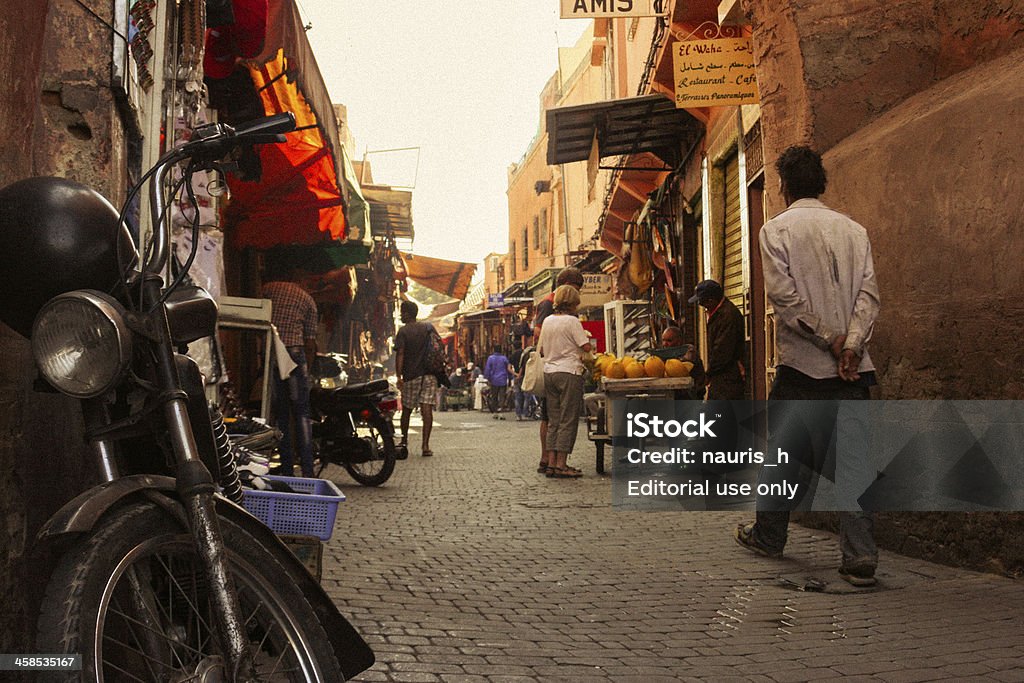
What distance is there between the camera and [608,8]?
36.4 feet

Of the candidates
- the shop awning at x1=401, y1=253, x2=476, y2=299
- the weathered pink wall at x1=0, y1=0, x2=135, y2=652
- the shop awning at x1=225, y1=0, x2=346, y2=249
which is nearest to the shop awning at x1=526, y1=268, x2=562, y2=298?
the shop awning at x1=401, y1=253, x2=476, y2=299

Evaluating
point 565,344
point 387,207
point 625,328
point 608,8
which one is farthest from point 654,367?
point 387,207

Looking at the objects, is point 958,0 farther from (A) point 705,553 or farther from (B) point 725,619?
(B) point 725,619

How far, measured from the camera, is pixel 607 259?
1001 inches

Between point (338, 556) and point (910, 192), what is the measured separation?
3.56 meters

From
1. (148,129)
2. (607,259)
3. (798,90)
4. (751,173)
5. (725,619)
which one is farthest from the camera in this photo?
(607,259)

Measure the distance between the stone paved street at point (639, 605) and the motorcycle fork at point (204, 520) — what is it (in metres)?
1.27

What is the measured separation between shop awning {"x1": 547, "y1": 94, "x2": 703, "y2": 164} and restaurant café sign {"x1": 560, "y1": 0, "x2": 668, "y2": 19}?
1232mm

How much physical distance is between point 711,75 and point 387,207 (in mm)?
11277

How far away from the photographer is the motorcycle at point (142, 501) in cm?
196

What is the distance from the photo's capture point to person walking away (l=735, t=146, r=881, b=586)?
15.6 ft

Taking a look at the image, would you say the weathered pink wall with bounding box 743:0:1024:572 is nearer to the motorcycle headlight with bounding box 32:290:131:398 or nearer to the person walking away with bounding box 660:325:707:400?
the person walking away with bounding box 660:325:707:400

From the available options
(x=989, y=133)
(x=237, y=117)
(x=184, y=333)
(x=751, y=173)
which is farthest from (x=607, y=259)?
(x=184, y=333)

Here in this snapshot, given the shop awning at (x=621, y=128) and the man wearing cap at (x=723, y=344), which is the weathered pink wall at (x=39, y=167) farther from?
the shop awning at (x=621, y=128)
